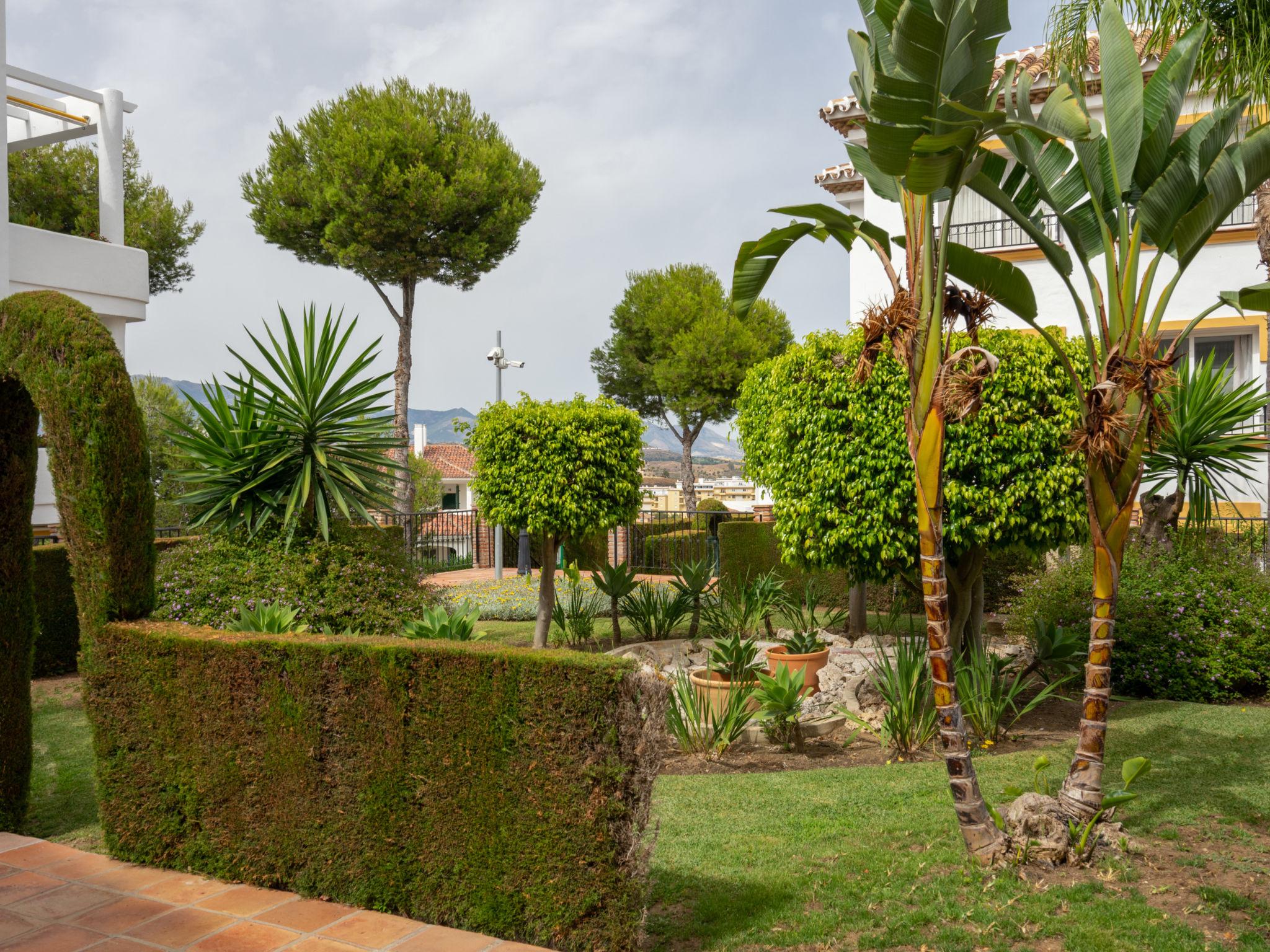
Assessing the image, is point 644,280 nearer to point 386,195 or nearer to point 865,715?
point 386,195

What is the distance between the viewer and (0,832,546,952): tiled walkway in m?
3.73

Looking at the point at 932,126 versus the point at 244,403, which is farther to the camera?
the point at 244,403

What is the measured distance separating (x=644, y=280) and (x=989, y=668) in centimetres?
3231

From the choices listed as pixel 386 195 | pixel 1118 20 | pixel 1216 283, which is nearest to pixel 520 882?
pixel 1118 20

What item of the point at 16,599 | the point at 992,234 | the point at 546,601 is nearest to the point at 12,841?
the point at 16,599

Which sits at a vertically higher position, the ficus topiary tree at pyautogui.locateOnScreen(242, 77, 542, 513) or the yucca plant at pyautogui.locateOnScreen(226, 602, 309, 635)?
the ficus topiary tree at pyautogui.locateOnScreen(242, 77, 542, 513)

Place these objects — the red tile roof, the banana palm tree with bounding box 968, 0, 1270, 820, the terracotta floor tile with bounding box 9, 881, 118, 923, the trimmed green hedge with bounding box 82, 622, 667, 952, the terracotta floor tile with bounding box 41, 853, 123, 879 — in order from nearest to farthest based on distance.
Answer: the trimmed green hedge with bounding box 82, 622, 667, 952 < the terracotta floor tile with bounding box 9, 881, 118, 923 < the banana palm tree with bounding box 968, 0, 1270, 820 < the terracotta floor tile with bounding box 41, 853, 123, 879 < the red tile roof

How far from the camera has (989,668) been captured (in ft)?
23.1

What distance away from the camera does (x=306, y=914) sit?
405 centimetres

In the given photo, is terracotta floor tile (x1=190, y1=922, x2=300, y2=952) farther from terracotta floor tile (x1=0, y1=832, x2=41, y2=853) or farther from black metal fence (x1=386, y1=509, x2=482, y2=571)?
black metal fence (x1=386, y1=509, x2=482, y2=571)

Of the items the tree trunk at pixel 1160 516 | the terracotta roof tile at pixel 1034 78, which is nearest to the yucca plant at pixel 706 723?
the tree trunk at pixel 1160 516

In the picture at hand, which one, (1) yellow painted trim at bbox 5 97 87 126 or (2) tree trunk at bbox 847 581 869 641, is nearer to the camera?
(2) tree trunk at bbox 847 581 869 641

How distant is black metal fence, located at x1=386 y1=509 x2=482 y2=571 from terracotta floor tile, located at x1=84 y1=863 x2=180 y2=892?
1181 cm

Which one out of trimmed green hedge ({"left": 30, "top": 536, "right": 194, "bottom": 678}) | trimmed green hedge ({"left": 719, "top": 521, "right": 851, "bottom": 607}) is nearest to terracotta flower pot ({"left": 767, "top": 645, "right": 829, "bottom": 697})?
trimmed green hedge ({"left": 30, "top": 536, "right": 194, "bottom": 678})
